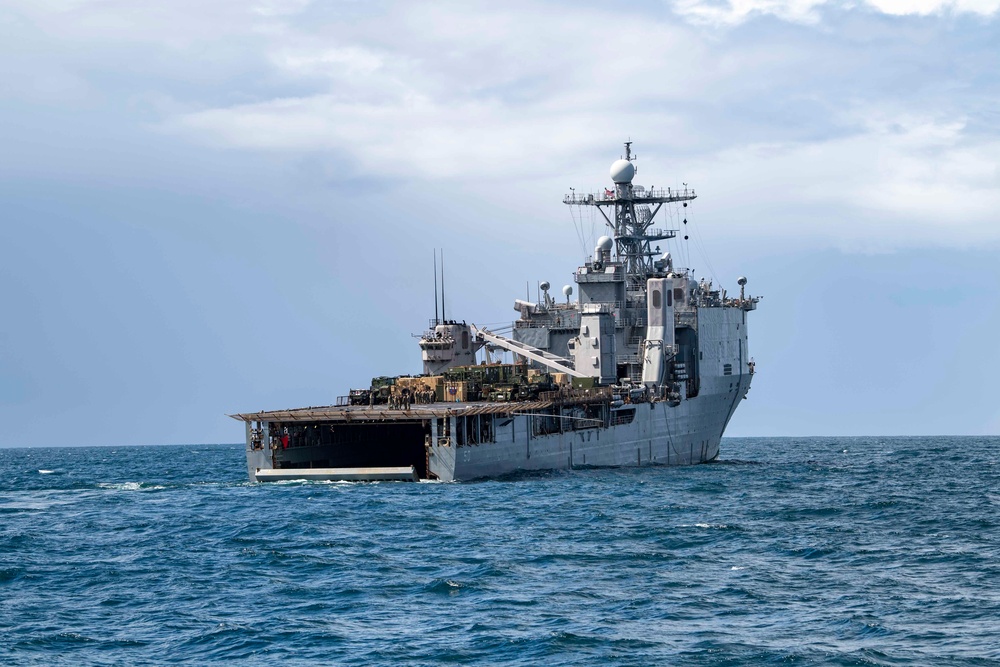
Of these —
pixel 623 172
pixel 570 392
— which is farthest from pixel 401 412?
pixel 623 172

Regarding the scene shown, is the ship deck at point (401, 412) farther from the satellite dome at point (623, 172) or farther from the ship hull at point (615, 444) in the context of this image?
the satellite dome at point (623, 172)

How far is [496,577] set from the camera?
32.3m

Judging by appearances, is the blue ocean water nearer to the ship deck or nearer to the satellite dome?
the ship deck

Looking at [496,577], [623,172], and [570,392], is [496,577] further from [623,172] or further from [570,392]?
[623,172]

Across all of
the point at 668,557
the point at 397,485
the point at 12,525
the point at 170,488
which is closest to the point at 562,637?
the point at 668,557

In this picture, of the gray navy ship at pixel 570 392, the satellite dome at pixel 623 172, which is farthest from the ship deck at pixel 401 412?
the satellite dome at pixel 623 172

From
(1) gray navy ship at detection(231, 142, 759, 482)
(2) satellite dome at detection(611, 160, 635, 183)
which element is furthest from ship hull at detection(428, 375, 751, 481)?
(2) satellite dome at detection(611, 160, 635, 183)

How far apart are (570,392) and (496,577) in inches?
1385

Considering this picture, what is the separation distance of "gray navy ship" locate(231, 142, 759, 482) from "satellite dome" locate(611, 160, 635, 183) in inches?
3.7

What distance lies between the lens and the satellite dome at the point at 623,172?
84.6 metres

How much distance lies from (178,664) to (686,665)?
9.38 meters

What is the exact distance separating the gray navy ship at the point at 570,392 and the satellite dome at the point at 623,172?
9 cm

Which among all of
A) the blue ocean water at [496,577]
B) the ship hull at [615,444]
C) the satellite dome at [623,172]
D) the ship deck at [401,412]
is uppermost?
the satellite dome at [623,172]

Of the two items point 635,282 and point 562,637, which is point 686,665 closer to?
point 562,637
